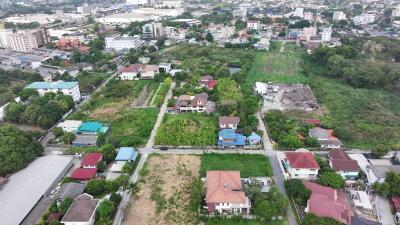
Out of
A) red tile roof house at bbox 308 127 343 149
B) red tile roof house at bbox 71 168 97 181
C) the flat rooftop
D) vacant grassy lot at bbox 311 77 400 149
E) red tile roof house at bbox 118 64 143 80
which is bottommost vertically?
vacant grassy lot at bbox 311 77 400 149

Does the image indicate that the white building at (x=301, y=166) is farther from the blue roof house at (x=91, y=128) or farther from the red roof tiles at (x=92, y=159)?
the blue roof house at (x=91, y=128)

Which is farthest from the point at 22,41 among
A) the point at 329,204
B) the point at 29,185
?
the point at 329,204

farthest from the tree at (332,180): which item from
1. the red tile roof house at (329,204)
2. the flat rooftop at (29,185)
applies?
the flat rooftop at (29,185)

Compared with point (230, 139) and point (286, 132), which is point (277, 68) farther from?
point (230, 139)

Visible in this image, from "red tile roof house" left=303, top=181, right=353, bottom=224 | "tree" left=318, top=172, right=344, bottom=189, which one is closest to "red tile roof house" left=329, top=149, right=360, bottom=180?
"tree" left=318, top=172, right=344, bottom=189

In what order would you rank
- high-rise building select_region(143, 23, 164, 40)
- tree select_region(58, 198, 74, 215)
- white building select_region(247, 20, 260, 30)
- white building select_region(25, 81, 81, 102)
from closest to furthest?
1. tree select_region(58, 198, 74, 215)
2. white building select_region(25, 81, 81, 102)
3. high-rise building select_region(143, 23, 164, 40)
4. white building select_region(247, 20, 260, 30)

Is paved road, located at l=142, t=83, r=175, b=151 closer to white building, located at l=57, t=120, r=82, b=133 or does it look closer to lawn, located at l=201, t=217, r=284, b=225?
white building, located at l=57, t=120, r=82, b=133
